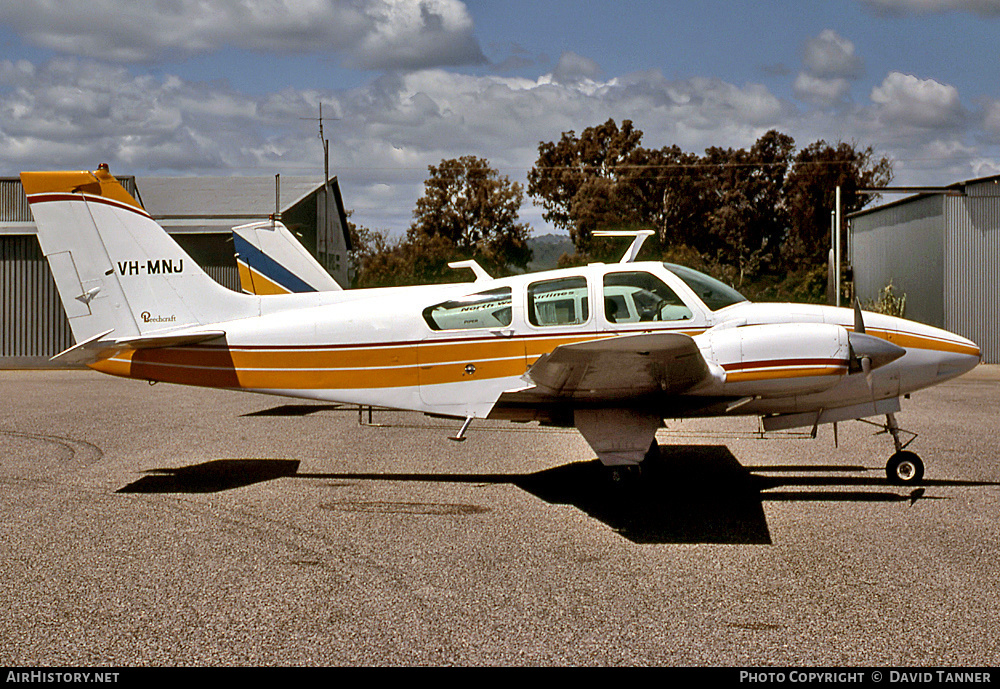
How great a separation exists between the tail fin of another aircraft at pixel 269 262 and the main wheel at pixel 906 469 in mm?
9446

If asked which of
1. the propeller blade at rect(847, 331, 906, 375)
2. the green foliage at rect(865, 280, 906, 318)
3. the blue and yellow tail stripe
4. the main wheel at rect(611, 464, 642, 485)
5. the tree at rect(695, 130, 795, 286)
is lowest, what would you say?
the main wheel at rect(611, 464, 642, 485)

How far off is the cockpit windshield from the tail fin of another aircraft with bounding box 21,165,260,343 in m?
4.44

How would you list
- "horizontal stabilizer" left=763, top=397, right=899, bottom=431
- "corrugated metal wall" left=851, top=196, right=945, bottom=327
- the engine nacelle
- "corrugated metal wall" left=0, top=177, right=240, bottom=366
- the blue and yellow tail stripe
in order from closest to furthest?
the engine nacelle
"horizontal stabilizer" left=763, top=397, right=899, bottom=431
the blue and yellow tail stripe
"corrugated metal wall" left=0, top=177, right=240, bottom=366
"corrugated metal wall" left=851, top=196, right=945, bottom=327

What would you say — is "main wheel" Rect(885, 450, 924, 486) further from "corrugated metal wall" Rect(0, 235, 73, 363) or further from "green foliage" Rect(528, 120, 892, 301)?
"green foliage" Rect(528, 120, 892, 301)

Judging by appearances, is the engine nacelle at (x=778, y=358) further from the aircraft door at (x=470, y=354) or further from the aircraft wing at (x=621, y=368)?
the aircraft door at (x=470, y=354)

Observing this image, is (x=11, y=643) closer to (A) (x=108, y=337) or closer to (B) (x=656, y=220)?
(A) (x=108, y=337)

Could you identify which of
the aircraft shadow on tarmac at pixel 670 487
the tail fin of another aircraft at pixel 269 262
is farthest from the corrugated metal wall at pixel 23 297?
the aircraft shadow on tarmac at pixel 670 487

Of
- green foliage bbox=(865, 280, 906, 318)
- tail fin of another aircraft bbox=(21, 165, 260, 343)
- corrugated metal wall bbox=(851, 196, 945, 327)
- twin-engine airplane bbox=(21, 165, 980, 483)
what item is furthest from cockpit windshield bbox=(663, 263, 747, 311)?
green foliage bbox=(865, 280, 906, 318)

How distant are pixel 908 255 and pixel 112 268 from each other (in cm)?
2650

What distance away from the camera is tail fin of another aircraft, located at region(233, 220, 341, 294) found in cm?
1448

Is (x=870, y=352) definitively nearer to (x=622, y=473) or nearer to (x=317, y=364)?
(x=622, y=473)

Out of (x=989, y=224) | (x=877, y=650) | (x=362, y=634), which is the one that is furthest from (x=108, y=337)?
(x=989, y=224)

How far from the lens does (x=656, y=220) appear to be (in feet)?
168

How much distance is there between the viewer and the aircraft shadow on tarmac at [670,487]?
6805 millimetres
